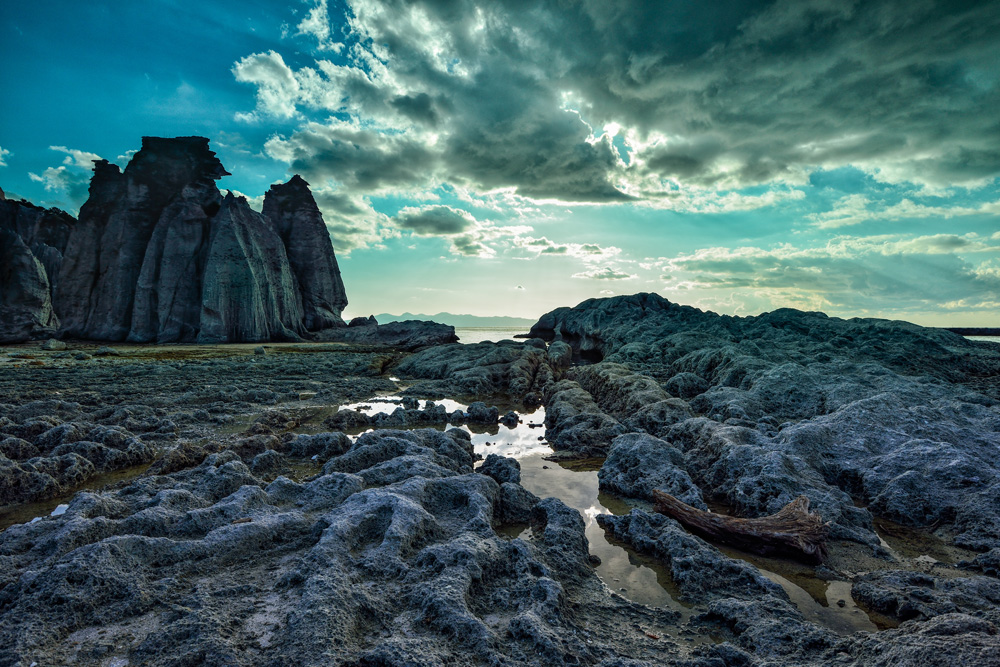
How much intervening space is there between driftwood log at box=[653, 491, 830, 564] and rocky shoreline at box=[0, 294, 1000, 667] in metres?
0.22

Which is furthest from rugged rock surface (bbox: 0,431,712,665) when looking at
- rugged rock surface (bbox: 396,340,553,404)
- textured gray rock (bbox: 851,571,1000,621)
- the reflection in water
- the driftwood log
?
rugged rock surface (bbox: 396,340,553,404)

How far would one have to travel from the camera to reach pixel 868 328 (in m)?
24.7

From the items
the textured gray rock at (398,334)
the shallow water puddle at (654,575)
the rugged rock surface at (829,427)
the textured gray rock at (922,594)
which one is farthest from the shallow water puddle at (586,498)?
the textured gray rock at (398,334)

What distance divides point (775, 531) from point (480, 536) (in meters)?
4.22

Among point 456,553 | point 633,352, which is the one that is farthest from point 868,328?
point 456,553

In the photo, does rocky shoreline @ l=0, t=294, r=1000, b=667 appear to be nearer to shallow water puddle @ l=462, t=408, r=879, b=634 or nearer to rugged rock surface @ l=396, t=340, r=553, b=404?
shallow water puddle @ l=462, t=408, r=879, b=634

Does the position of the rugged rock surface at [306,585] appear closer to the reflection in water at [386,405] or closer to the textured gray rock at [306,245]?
the reflection in water at [386,405]

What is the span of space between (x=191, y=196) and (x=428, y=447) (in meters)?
64.2

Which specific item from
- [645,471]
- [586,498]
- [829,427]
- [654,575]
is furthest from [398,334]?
[654,575]

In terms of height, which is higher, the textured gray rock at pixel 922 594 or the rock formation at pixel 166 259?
the rock formation at pixel 166 259

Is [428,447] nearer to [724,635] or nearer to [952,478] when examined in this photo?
[724,635]

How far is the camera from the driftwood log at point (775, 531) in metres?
5.94

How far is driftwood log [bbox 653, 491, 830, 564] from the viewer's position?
5.94m

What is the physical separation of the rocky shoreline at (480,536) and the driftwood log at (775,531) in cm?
22
